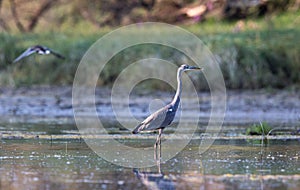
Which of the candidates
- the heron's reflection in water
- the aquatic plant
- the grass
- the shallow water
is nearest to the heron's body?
the shallow water

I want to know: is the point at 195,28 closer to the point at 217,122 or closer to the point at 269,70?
the point at 269,70

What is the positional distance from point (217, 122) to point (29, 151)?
4.71 m

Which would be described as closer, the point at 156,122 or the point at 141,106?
the point at 156,122

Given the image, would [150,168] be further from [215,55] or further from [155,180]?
[215,55]

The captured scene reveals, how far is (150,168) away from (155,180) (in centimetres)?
84

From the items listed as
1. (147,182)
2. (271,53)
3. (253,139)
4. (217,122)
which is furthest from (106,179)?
(271,53)

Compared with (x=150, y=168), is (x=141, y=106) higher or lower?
higher

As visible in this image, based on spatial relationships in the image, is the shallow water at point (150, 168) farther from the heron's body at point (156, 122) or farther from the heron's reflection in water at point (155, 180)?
the heron's body at point (156, 122)

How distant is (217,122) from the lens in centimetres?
1398

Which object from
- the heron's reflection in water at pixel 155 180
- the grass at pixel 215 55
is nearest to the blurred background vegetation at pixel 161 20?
the grass at pixel 215 55

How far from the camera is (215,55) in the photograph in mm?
16547

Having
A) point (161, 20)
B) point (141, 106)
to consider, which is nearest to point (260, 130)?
point (141, 106)

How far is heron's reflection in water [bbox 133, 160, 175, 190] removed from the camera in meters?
7.74

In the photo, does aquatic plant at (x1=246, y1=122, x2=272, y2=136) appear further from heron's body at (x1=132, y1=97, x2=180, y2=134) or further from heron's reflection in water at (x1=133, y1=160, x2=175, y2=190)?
heron's reflection in water at (x1=133, y1=160, x2=175, y2=190)
